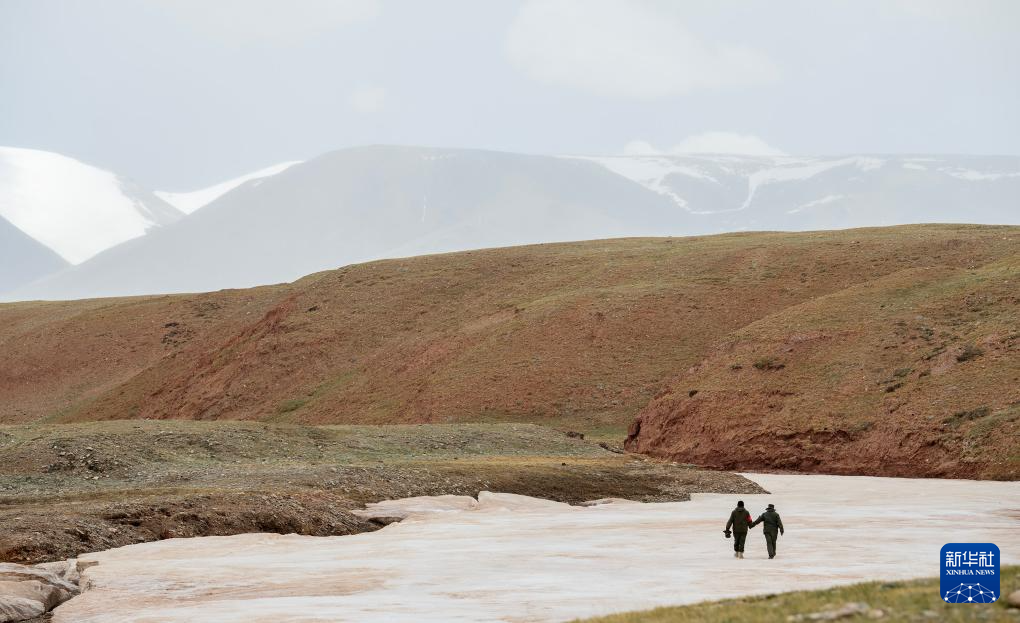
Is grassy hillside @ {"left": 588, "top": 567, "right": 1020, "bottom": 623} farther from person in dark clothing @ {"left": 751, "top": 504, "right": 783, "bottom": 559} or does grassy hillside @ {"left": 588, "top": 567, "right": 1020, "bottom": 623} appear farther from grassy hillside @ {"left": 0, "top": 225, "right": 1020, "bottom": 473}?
grassy hillside @ {"left": 0, "top": 225, "right": 1020, "bottom": 473}

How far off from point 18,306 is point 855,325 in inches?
3801

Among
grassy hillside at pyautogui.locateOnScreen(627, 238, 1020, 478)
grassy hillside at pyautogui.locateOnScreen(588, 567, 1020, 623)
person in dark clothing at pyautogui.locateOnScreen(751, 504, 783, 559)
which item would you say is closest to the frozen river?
person in dark clothing at pyautogui.locateOnScreen(751, 504, 783, 559)

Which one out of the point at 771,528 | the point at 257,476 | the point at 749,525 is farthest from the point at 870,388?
the point at 771,528

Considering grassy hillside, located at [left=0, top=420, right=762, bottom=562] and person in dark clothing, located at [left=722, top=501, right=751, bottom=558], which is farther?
grassy hillside, located at [left=0, top=420, right=762, bottom=562]

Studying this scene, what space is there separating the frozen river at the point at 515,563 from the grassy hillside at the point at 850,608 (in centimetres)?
204

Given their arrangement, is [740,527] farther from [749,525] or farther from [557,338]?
[557,338]

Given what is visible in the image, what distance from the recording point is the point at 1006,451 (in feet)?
155

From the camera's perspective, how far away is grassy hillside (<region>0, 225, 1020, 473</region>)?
6069 centimetres

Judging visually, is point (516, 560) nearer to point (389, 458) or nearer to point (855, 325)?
point (389, 458)

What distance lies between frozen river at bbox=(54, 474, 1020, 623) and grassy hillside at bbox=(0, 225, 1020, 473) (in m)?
18.5

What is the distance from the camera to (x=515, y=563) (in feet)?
87.3

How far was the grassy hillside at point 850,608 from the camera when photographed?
49.2 feet

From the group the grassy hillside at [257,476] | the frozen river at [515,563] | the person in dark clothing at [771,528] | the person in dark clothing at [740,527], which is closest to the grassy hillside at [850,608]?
the frozen river at [515,563]

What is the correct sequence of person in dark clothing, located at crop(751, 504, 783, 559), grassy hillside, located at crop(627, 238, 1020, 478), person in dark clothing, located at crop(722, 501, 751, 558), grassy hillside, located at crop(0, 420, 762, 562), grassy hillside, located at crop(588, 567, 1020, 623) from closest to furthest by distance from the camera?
grassy hillside, located at crop(588, 567, 1020, 623), person in dark clothing, located at crop(751, 504, 783, 559), person in dark clothing, located at crop(722, 501, 751, 558), grassy hillside, located at crop(0, 420, 762, 562), grassy hillside, located at crop(627, 238, 1020, 478)
